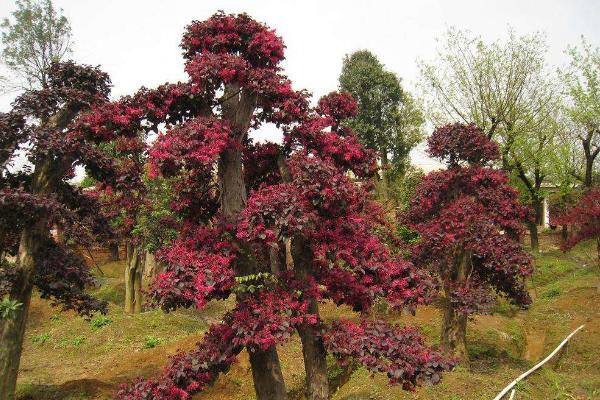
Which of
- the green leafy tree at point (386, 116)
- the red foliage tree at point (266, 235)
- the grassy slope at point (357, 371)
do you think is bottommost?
the grassy slope at point (357, 371)

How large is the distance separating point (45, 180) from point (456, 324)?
36.9 ft

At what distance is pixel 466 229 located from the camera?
13.1 m

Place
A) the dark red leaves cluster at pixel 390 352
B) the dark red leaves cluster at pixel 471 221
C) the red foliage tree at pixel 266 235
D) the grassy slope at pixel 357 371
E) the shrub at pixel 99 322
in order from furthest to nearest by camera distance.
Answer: the shrub at pixel 99 322
the dark red leaves cluster at pixel 471 221
the grassy slope at pixel 357 371
the dark red leaves cluster at pixel 390 352
the red foliage tree at pixel 266 235

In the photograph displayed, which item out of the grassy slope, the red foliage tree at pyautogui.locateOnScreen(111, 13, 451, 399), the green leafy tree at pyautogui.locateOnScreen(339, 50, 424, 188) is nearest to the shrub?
the grassy slope

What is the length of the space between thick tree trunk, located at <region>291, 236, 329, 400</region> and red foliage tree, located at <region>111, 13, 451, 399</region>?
0.02 meters

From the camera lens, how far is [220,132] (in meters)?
6.95

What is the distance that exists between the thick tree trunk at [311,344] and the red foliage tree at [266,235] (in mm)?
17

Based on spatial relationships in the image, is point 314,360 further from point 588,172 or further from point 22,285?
point 588,172

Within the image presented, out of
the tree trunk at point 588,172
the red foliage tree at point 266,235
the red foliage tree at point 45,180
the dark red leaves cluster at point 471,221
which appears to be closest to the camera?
the red foliage tree at point 266,235

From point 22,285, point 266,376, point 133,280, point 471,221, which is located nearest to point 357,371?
point 471,221

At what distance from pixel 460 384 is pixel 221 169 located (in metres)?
7.89

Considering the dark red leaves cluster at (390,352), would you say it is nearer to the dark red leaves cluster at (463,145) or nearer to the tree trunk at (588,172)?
the dark red leaves cluster at (463,145)

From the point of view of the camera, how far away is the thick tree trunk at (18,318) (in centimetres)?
986

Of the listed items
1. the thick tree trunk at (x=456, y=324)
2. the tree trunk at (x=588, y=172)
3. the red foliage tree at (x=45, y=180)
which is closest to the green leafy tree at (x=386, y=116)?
the tree trunk at (x=588, y=172)
